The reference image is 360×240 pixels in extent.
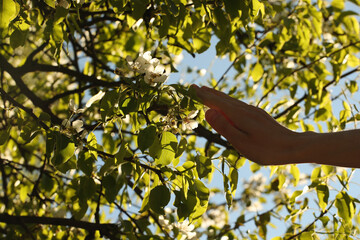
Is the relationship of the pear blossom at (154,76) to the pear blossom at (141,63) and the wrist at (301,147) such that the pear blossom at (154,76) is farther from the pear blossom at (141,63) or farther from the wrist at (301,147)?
the wrist at (301,147)

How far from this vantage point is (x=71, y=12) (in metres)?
A: 1.80

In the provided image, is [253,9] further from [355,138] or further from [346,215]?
[346,215]

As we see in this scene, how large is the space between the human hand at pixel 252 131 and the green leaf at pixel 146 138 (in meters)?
0.14

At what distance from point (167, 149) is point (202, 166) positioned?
98 millimetres

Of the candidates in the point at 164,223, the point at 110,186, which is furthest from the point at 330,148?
the point at 164,223

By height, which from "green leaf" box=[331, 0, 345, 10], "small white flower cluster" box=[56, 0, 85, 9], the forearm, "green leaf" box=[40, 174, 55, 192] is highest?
"green leaf" box=[331, 0, 345, 10]

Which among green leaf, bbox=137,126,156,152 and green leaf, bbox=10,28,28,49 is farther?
green leaf, bbox=10,28,28,49

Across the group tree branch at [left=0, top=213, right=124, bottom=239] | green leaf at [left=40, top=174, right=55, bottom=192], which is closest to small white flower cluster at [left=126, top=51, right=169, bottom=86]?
tree branch at [left=0, top=213, right=124, bottom=239]

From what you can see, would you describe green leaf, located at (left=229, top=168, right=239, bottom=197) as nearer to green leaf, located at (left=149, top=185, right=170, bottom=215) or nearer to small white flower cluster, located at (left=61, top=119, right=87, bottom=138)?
green leaf, located at (left=149, top=185, right=170, bottom=215)

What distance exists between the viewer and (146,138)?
45.8 inches

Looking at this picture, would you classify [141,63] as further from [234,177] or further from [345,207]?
[345,207]

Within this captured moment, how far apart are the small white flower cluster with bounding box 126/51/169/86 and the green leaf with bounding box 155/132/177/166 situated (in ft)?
0.46

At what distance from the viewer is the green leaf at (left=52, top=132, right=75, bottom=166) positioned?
1172 mm

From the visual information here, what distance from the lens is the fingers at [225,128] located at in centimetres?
108
